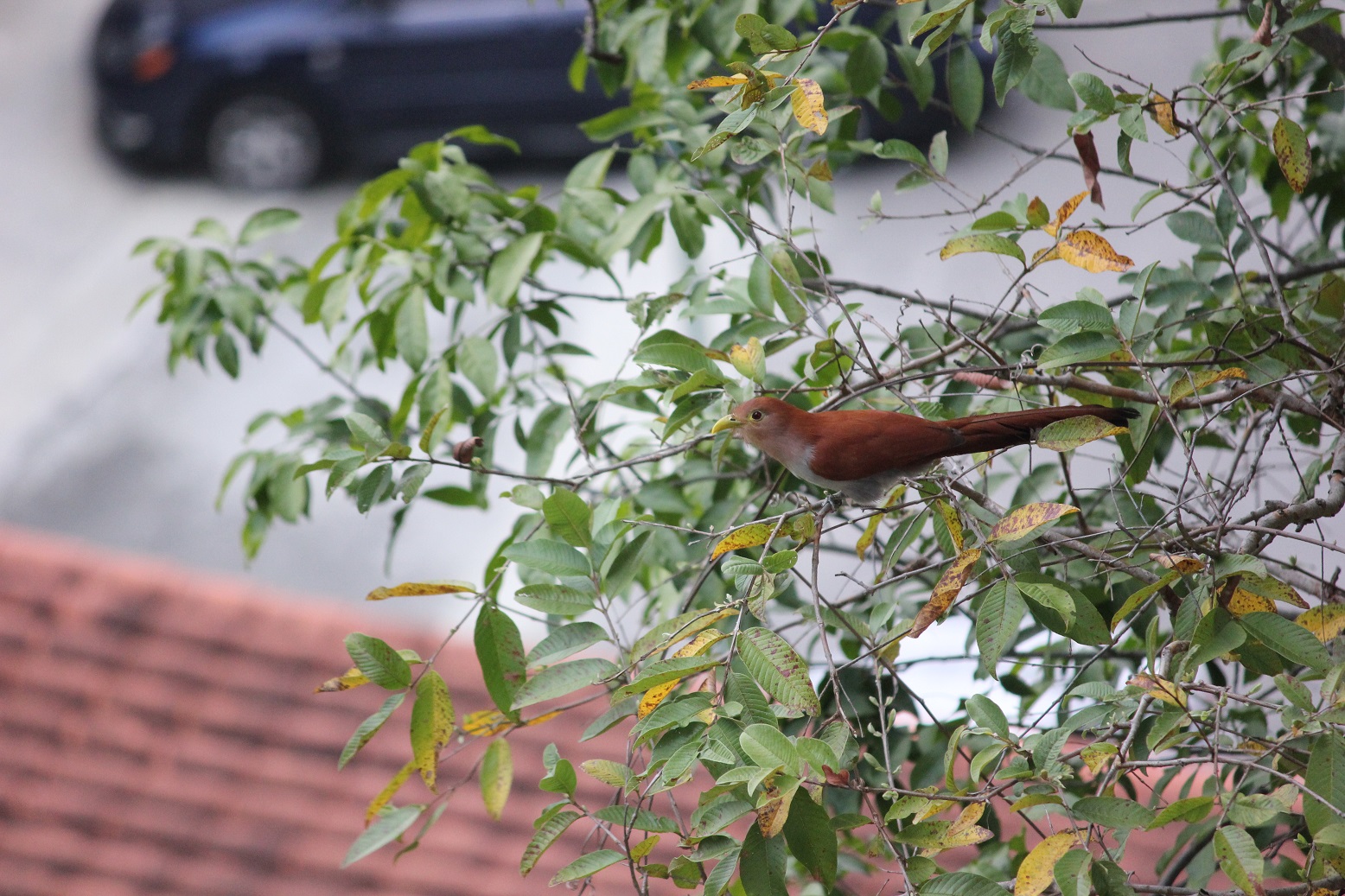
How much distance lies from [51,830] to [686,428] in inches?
94.2

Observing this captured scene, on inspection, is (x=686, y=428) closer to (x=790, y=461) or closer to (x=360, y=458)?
(x=790, y=461)

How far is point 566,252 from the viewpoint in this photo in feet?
6.66

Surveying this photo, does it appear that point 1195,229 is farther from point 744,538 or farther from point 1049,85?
point 744,538

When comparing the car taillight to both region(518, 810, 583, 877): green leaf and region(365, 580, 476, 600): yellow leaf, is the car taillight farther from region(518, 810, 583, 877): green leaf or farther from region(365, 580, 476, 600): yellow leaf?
region(518, 810, 583, 877): green leaf

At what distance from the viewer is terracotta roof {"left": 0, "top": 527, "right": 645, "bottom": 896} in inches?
120

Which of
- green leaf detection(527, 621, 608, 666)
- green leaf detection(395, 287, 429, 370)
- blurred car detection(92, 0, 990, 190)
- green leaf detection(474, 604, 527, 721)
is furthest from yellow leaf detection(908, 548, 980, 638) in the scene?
blurred car detection(92, 0, 990, 190)

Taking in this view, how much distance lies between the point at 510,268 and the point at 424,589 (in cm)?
70

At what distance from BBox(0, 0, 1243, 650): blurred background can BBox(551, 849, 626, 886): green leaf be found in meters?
3.64

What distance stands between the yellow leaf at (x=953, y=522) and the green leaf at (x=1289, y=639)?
1.03ft

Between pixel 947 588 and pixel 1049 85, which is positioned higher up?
pixel 1049 85

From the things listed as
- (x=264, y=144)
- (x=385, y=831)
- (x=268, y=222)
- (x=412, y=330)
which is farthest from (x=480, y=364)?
(x=264, y=144)

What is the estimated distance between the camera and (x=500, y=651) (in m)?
1.46

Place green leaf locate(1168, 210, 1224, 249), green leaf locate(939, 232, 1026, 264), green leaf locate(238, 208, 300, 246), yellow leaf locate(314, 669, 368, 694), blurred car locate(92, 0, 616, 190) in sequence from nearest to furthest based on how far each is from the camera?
yellow leaf locate(314, 669, 368, 694), green leaf locate(939, 232, 1026, 264), green leaf locate(1168, 210, 1224, 249), green leaf locate(238, 208, 300, 246), blurred car locate(92, 0, 616, 190)

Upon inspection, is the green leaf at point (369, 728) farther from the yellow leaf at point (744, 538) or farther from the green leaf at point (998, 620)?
the green leaf at point (998, 620)
